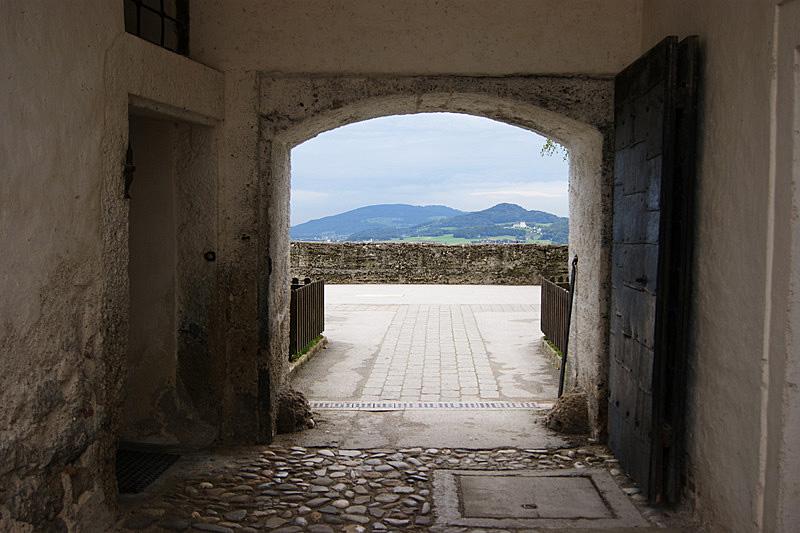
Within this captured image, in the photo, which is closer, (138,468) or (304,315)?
(138,468)

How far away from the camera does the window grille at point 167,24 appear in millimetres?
4766

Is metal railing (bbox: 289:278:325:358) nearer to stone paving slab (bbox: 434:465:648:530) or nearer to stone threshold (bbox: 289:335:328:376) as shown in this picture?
stone threshold (bbox: 289:335:328:376)

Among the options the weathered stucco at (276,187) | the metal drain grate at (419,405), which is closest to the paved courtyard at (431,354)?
the metal drain grate at (419,405)

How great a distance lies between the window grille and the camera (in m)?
4.77

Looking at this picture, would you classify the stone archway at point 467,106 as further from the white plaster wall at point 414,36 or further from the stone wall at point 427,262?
the stone wall at point 427,262

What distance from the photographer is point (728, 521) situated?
322 cm

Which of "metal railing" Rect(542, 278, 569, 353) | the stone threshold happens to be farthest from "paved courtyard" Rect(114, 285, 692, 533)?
"metal railing" Rect(542, 278, 569, 353)

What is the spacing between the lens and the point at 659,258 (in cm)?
370

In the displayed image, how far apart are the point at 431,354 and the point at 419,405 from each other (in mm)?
2594

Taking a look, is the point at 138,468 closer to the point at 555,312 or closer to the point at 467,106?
the point at 467,106

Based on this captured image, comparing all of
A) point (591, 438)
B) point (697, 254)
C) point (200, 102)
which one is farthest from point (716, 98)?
point (200, 102)

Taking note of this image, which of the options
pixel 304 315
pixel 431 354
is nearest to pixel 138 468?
pixel 304 315

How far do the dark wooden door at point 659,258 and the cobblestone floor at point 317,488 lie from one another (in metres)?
0.32

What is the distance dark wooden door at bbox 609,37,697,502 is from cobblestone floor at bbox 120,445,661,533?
324 millimetres
